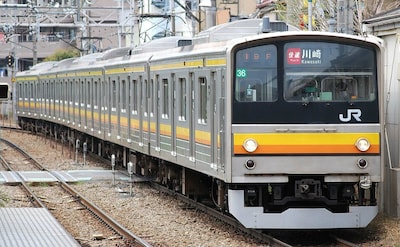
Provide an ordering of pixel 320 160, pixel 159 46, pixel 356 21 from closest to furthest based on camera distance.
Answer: pixel 320 160
pixel 159 46
pixel 356 21

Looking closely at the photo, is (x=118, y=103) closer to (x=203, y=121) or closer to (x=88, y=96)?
(x=88, y=96)

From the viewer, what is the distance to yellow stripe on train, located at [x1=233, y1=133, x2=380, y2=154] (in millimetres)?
11656

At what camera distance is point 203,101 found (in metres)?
13.4

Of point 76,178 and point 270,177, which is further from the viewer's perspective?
point 76,178

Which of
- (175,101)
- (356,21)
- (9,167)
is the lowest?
(9,167)

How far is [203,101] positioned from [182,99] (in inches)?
54.3

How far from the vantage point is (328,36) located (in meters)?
11.8

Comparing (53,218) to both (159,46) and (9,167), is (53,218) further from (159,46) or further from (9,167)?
(9,167)

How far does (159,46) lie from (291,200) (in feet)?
25.1

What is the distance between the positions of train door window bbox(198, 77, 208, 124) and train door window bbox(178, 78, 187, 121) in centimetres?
102

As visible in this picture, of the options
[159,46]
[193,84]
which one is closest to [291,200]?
[193,84]

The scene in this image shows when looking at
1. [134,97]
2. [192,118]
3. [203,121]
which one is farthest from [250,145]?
[134,97]

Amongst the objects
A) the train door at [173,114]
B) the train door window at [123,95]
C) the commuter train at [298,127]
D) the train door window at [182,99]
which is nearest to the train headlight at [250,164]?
the commuter train at [298,127]

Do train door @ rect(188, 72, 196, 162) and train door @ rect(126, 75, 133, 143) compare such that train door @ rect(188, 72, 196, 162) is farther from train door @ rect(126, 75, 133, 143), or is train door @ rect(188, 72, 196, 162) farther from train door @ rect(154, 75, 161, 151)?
train door @ rect(126, 75, 133, 143)
